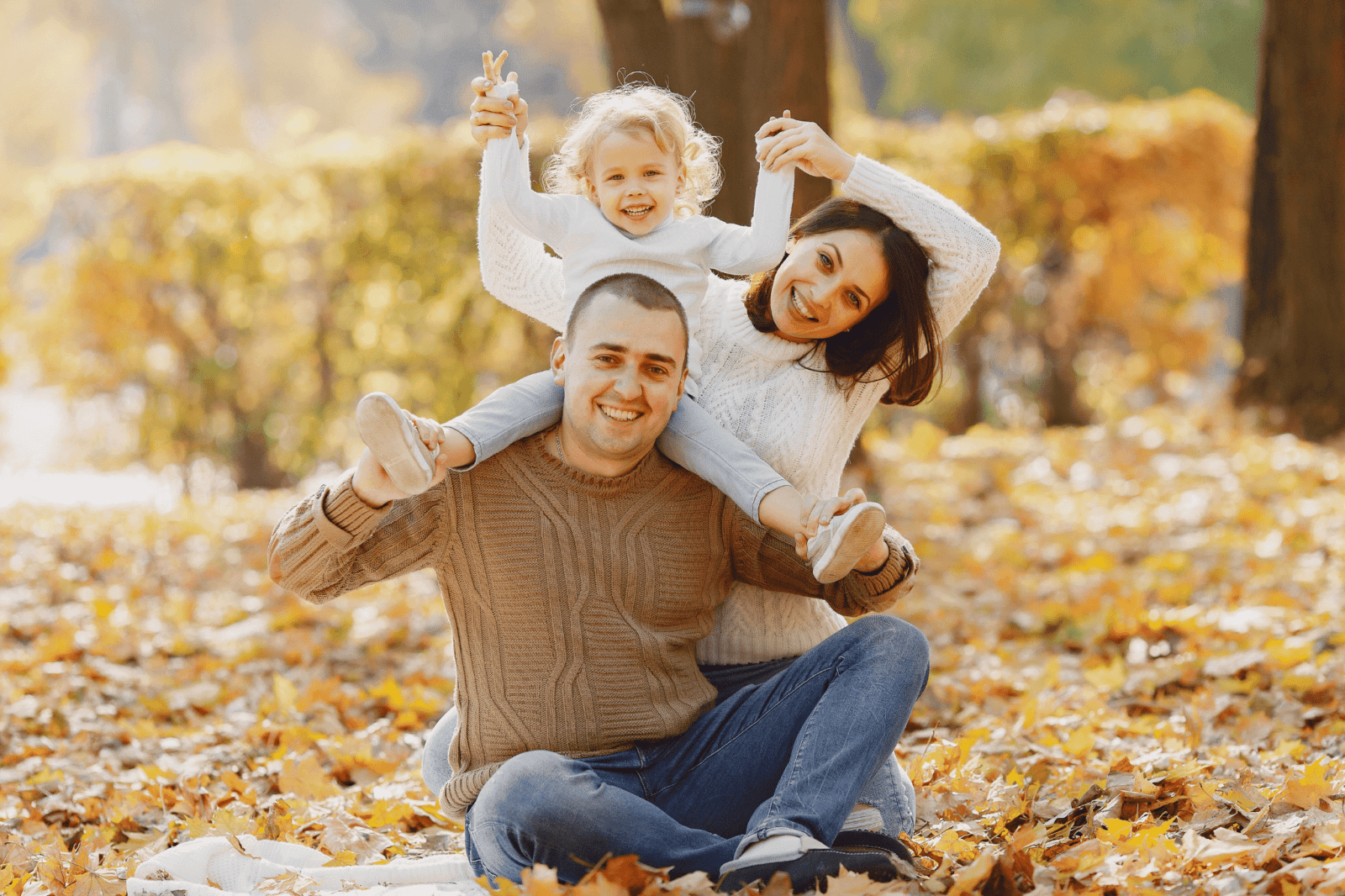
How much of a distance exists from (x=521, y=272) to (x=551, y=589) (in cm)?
88

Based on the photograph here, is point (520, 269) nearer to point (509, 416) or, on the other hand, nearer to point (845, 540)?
point (509, 416)

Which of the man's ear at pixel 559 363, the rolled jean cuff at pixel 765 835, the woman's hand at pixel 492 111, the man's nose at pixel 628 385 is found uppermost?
the woman's hand at pixel 492 111

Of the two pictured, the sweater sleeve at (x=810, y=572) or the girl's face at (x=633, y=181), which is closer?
the sweater sleeve at (x=810, y=572)

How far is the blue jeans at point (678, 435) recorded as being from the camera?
8.18ft

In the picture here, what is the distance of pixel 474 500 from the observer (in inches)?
102

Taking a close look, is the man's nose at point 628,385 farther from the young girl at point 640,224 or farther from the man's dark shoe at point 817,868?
the man's dark shoe at point 817,868

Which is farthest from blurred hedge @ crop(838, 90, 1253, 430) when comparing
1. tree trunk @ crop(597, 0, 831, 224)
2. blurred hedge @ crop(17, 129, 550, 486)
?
blurred hedge @ crop(17, 129, 550, 486)

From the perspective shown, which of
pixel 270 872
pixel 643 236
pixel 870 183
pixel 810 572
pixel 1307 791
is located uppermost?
pixel 870 183

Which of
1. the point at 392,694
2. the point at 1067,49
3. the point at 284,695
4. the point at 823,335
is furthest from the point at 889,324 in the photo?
the point at 1067,49

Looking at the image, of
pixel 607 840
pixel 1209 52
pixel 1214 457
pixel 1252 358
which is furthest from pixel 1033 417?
pixel 1209 52

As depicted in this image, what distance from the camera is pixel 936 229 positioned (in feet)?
9.29

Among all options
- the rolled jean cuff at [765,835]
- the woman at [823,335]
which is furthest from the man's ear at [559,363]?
the rolled jean cuff at [765,835]

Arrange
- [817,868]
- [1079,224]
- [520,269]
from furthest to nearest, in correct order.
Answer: [1079,224], [520,269], [817,868]

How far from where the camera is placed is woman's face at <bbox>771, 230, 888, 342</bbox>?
108 inches
